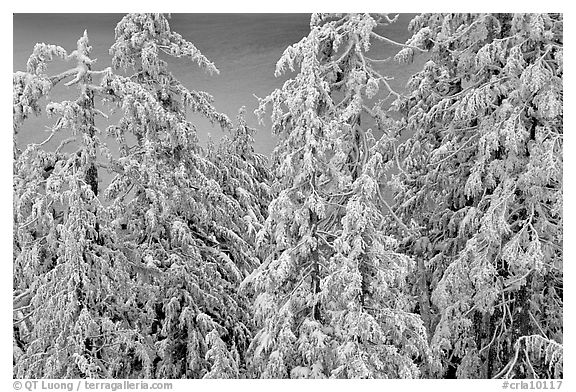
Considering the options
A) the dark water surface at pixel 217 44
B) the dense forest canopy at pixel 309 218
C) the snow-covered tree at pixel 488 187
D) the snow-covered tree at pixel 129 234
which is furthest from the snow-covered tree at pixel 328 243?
the snow-covered tree at pixel 129 234

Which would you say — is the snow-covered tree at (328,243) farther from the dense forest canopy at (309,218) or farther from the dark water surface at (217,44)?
the dark water surface at (217,44)

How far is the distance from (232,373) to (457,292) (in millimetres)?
4372

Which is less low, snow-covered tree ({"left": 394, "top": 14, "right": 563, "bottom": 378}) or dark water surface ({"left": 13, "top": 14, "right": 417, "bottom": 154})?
dark water surface ({"left": 13, "top": 14, "right": 417, "bottom": 154})

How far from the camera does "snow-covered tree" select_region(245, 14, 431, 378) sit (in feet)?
35.8

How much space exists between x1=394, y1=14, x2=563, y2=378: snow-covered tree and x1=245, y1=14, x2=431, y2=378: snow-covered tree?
167 cm

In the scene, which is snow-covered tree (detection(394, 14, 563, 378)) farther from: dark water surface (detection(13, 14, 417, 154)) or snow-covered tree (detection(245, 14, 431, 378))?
snow-covered tree (detection(245, 14, 431, 378))

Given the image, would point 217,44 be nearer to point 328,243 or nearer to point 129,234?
point 129,234

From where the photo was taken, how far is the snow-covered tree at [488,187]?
37.7 ft

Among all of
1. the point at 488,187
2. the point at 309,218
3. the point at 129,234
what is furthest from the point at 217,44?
the point at 488,187

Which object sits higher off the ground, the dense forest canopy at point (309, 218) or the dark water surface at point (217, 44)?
the dark water surface at point (217, 44)

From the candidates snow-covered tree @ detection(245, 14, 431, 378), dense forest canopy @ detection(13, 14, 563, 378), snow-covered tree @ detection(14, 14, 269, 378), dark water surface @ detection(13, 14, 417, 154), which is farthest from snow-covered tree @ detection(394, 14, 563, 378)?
snow-covered tree @ detection(14, 14, 269, 378)

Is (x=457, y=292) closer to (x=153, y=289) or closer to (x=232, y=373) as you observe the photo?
(x=232, y=373)

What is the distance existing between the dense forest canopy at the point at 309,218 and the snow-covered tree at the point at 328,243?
0.04 m
